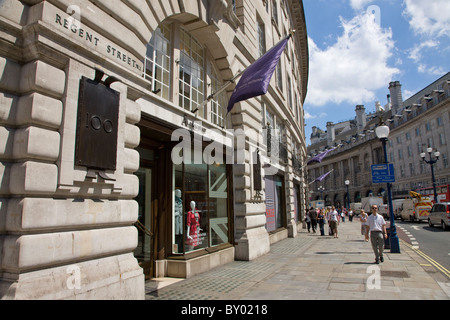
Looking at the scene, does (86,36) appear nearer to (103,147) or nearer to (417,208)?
(103,147)

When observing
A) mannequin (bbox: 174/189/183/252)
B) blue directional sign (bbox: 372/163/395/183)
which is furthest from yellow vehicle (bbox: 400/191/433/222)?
mannequin (bbox: 174/189/183/252)

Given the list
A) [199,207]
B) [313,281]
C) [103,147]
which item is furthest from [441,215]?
[103,147]

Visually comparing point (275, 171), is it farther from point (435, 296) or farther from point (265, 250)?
point (435, 296)

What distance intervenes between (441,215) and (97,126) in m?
26.1

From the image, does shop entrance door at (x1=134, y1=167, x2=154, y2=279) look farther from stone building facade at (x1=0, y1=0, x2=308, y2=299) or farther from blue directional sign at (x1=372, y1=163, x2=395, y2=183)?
blue directional sign at (x1=372, y1=163, x2=395, y2=183)

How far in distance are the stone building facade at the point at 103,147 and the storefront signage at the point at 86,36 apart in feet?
0.06

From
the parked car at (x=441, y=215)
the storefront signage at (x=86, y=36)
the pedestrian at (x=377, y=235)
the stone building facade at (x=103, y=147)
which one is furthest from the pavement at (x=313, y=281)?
the parked car at (x=441, y=215)

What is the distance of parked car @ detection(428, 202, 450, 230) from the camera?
21922mm

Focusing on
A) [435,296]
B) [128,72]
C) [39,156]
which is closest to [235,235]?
[435,296]

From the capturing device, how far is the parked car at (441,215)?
2192 centimetres

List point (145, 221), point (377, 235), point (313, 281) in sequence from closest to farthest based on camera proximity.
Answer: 1. point (313, 281)
2. point (145, 221)
3. point (377, 235)

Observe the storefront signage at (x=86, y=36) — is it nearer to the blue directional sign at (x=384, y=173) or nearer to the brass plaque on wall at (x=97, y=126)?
the brass plaque on wall at (x=97, y=126)

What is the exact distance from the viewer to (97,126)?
16.0 ft
